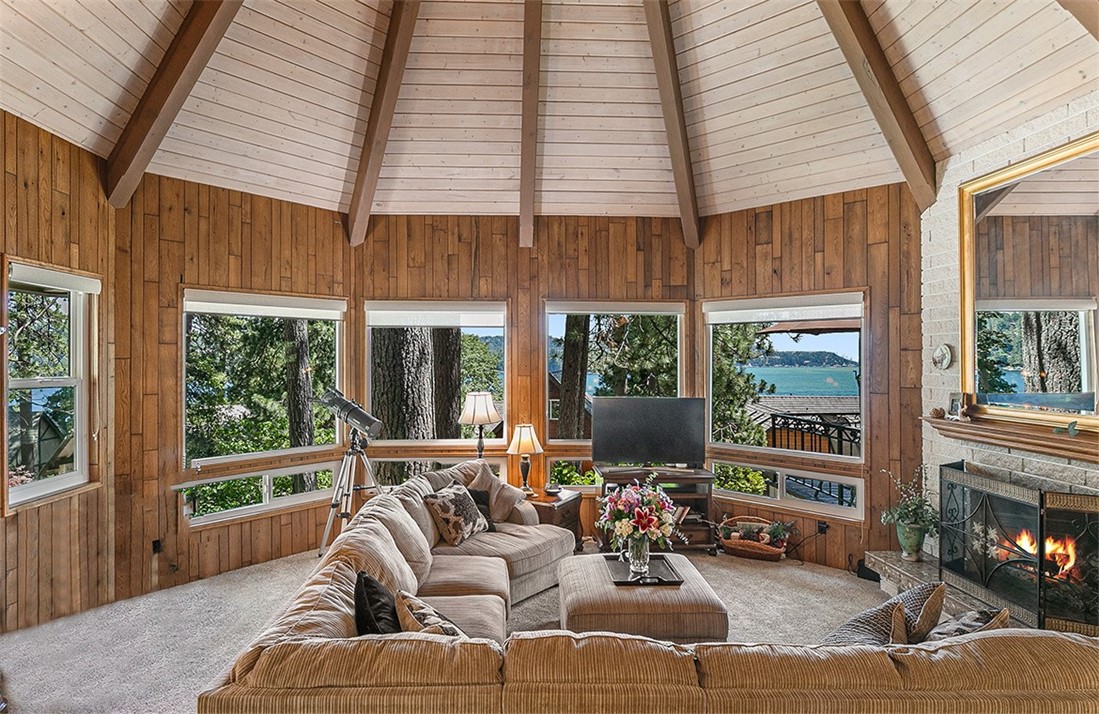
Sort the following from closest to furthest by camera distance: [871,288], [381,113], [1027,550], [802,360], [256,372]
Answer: [1027,550], [381,113], [871,288], [256,372], [802,360]

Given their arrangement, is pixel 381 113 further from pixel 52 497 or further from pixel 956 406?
pixel 956 406

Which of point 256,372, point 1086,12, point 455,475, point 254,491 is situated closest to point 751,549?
point 455,475

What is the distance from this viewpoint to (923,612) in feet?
6.25

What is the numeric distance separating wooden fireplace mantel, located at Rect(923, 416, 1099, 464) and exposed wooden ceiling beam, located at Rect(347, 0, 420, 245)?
4259 mm

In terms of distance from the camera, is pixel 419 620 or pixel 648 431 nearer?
pixel 419 620

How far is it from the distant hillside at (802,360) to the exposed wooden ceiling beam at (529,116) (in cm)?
229

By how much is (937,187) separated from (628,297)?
2.45 m

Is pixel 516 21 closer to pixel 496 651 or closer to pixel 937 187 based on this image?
pixel 937 187

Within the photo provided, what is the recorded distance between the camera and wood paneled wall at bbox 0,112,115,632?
344 centimetres

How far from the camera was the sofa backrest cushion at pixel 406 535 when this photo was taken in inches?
128

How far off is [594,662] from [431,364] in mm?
4446

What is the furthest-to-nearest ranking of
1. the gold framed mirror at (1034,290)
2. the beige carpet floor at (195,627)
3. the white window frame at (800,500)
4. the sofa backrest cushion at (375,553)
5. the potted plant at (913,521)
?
the white window frame at (800,500)
the potted plant at (913,521)
the gold framed mirror at (1034,290)
the beige carpet floor at (195,627)
the sofa backrest cushion at (375,553)

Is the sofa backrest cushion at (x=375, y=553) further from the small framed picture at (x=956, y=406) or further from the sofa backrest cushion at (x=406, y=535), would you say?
the small framed picture at (x=956, y=406)

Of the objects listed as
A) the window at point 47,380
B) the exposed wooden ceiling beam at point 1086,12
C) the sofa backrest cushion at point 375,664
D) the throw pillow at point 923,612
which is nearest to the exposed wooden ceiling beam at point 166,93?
the window at point 47,380
